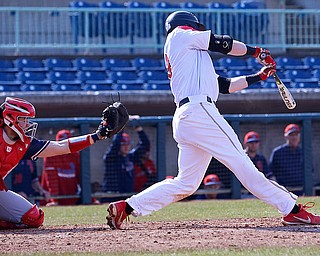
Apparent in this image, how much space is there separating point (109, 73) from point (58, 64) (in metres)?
0.99

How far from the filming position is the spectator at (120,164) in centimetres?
1254

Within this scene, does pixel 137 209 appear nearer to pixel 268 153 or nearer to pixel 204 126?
pixel 204 126

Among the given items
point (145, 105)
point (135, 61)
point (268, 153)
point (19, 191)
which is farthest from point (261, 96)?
point (19, 191)

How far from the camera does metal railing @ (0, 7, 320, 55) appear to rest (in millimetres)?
16281

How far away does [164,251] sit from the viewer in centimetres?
566

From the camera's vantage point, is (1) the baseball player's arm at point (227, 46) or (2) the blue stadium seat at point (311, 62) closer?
(1) the baseball player's arm at point (227, 46)

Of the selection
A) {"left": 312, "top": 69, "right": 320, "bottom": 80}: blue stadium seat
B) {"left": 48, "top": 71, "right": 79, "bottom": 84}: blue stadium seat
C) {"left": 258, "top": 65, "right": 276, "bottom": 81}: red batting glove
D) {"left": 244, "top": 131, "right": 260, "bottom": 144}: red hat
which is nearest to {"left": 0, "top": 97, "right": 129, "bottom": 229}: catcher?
{"left": 258, "top": 65, "right": 276, "bottom": 81}: red batting glove

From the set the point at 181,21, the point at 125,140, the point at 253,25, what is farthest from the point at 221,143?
the point at 253,25

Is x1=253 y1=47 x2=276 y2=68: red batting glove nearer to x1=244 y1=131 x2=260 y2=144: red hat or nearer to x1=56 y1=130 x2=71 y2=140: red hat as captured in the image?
x1=56 y1=130 x2=71 y2=140: red hat

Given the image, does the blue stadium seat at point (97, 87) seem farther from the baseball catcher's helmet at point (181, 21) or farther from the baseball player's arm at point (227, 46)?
the baseball player's arm at point (227, 46)

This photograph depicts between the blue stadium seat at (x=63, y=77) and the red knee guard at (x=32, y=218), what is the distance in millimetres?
7439

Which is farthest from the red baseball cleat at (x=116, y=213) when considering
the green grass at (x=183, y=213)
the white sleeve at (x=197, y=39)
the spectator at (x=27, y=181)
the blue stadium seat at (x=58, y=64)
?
the blue stadium seat at (x=58, y=64)

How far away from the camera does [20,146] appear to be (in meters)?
7.30

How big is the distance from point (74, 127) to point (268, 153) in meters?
3.49
